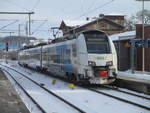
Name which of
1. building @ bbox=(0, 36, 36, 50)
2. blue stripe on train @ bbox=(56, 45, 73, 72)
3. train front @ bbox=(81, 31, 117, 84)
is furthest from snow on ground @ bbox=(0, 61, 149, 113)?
building @ bbox=(0, 36, 36, 50)

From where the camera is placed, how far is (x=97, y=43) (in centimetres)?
1884

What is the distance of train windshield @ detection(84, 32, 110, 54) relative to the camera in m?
18.6

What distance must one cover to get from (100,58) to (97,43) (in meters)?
0.97

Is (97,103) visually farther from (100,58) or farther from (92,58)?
(100,58)


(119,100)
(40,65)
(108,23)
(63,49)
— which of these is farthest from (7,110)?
(108,23)

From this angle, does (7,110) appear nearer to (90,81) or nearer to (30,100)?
(30,100)

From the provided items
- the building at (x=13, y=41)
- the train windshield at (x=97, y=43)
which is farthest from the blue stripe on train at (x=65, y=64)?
the building at (x=13, y=41)

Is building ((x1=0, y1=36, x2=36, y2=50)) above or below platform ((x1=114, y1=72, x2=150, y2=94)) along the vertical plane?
above

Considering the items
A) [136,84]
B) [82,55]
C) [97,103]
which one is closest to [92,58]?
[82,55]

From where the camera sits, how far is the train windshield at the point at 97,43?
18.6 meters

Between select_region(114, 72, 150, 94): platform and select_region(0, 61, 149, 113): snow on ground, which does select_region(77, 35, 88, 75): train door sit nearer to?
select_region(0, 61, 149, 113): snow on ground

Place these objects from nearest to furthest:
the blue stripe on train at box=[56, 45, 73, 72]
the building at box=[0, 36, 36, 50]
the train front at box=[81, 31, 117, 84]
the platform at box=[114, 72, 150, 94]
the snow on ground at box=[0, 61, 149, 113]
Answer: the snow on ground at box=[0, 61, 149, 113], the platform at box=[114, 72, 150, 94], the train front at box=[81, 31, 117, 84], the blue stripe on train at box=[56, 45, 73, 72], the building at box=[0, 36, 36, 50]

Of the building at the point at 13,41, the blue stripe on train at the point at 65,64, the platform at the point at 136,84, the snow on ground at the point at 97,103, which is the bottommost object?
the snow on ground at the point at 97,103

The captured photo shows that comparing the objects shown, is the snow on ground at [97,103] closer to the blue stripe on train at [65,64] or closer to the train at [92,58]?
the train at [92,58]
